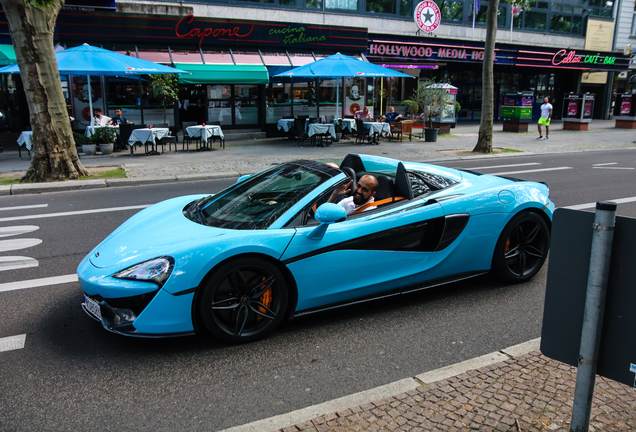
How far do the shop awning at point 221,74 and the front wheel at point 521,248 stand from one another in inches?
653

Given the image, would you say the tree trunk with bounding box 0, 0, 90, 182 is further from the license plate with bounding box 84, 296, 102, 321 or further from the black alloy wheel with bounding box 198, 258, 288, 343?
the black alloy wheel with bounding box 198, 258, 288, 343

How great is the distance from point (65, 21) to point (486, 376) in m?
20.1

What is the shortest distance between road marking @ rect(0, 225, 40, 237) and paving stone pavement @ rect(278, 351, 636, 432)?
618 centimetres

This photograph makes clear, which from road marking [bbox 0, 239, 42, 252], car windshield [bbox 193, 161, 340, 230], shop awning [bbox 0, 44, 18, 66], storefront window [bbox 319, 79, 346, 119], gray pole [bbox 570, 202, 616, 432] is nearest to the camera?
gray pole [bbox 570, 202, 616, 432]

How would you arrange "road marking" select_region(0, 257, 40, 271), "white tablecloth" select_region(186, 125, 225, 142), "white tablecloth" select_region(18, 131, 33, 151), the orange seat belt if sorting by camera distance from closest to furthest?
the orange seat belt < "road marking" select_region(0, 257, 40, 271) < "white tablecloth" select_region(18, 131, 33, 151) < "white tablecloth" select_region(186, 125, 225, 142)

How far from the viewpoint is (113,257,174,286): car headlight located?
3.49 m

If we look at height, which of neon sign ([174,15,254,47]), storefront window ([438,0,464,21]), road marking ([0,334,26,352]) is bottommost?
road marking ([0,334,26,352])

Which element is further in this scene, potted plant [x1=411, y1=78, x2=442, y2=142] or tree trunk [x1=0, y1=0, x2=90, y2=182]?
potted plant [x1=411, y1=78, x2=442, y2=142]

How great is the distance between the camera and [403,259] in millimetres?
4262

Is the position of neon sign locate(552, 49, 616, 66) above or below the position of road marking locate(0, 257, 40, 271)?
above

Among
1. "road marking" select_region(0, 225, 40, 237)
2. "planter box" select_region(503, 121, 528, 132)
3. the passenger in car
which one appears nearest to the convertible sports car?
the passenger in car

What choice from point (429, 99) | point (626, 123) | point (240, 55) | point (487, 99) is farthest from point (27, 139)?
point (626, 123)

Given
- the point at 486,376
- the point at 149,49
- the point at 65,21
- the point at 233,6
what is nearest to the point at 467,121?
the point at 233,6

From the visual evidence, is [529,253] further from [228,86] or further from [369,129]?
[228,86]
